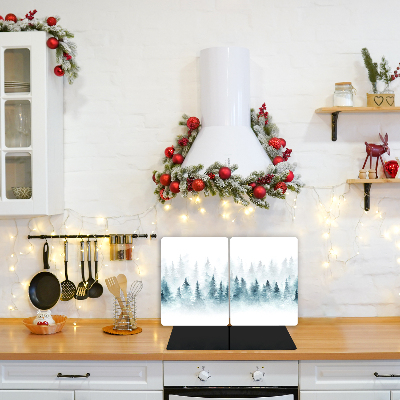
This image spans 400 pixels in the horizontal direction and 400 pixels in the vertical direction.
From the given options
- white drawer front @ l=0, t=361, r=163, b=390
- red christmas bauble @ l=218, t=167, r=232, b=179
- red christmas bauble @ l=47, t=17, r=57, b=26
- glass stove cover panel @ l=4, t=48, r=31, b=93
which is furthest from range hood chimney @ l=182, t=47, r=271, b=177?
white drawer front @ l=0, t=361, r=163, b=390

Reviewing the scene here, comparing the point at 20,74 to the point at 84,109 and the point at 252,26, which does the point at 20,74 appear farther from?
the point at 252,26

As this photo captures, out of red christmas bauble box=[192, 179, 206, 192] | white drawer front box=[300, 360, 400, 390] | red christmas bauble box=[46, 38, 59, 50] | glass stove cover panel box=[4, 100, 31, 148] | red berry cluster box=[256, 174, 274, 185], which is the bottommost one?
white drawer front box=[300, 360, 400, 390]

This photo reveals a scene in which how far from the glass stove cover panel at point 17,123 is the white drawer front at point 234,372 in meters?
1.25

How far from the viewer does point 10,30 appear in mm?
2125

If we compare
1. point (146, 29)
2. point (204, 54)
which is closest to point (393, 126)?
point (204, 54)

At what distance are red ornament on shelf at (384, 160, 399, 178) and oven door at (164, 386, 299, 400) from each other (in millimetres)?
1165

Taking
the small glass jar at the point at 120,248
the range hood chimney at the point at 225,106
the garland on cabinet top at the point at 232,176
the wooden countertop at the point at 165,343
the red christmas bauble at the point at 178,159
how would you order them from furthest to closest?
the small glass jar at the point at 120,248 < the red christmas bauble at the point at 178,159 < the range hood chimney at the point at 225,106 < the garland on cabinet top at the point at 232,176 < the wooden countertop at the point at 165,343

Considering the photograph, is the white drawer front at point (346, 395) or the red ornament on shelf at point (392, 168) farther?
the red ornament on shelf at point (392, 168)

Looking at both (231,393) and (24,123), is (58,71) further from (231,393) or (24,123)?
(231,393)

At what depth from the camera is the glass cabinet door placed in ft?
6.95

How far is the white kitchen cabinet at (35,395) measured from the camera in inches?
76.9

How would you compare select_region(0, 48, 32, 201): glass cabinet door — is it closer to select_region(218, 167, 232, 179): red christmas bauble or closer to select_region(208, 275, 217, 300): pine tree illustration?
select_region(218, 167, 232, 179): red christmas bauble

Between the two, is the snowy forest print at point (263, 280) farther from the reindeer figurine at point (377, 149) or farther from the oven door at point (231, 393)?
the reindeer figurine at point (377, 149)

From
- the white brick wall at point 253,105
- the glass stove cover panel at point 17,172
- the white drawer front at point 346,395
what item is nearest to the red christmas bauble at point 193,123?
the white brick wall at point 253,105
